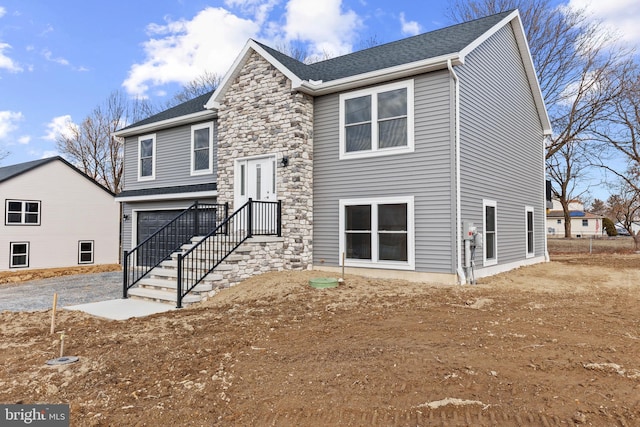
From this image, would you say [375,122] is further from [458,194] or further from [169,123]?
[169,123]

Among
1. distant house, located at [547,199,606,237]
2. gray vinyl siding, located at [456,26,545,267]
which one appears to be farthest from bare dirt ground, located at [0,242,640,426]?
distant house, located at [547,199,606,237]

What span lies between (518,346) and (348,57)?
430 inches

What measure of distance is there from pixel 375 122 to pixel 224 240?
4473 mm

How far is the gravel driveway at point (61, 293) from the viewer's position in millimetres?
8062

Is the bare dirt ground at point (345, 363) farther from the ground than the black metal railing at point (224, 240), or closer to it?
closer to it

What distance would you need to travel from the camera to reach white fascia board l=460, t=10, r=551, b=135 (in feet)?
31.1

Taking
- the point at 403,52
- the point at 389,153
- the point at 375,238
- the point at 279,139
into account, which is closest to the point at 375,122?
the point at 389,153

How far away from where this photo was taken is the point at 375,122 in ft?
→ 30.8

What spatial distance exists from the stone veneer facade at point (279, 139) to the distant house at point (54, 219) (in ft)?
26.3

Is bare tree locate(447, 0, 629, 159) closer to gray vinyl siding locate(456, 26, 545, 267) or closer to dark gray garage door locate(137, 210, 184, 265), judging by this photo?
gray vinyl siding locate(456, 26, 545, 267)

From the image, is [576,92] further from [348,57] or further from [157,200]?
[157,200]

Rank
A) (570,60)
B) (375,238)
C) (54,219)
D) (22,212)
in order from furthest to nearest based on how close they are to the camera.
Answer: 1. (570,60)
2. (54,219)
3. (22,212)
4. (375,238)

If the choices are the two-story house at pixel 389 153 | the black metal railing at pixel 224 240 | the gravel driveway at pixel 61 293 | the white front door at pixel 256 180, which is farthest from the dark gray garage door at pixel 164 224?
the black metal railing at pixel 224 240
